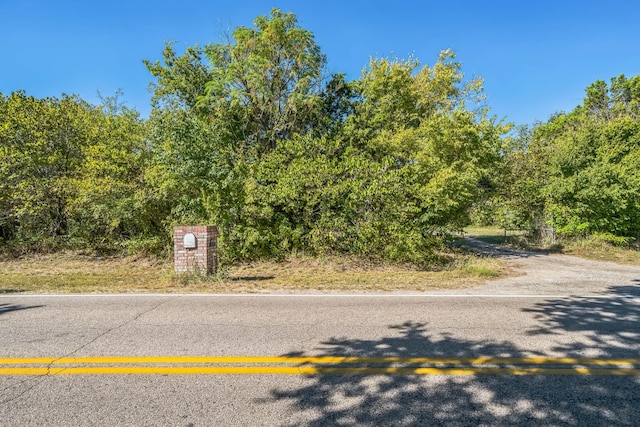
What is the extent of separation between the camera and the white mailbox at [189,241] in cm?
893

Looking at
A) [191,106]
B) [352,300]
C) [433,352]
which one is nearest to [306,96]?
[191,106]

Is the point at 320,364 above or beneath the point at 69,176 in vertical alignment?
beneath

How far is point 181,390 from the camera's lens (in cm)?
319

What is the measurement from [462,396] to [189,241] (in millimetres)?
7427

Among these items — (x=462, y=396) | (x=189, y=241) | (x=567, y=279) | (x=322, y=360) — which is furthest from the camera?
(x=567, y=279)

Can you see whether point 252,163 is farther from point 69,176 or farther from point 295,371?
point 295,371

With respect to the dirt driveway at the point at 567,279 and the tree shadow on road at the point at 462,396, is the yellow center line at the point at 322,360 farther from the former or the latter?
the dirt driveway at the point at 567,279

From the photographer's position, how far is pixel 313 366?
12.0 ft

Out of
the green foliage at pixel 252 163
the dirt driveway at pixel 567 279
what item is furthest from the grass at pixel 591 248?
the green foliage at pixel 252 163

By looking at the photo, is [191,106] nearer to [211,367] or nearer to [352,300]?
[352,300]

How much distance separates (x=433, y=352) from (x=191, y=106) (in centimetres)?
1481

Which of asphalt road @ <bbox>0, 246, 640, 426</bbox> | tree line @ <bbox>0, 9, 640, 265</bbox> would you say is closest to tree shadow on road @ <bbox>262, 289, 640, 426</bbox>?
asphalt road @ <bbox>0, 246, 640, 426</bbox>

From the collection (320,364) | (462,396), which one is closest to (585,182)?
(462,396)

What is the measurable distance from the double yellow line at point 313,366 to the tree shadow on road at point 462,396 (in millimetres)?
113
